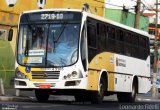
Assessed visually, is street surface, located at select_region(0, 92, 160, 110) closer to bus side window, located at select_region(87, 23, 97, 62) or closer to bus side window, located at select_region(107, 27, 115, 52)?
bus side window, located at select_region(87, 23, 97, 62)

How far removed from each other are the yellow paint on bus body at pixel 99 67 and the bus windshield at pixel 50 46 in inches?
43.3

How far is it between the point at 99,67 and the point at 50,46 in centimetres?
239

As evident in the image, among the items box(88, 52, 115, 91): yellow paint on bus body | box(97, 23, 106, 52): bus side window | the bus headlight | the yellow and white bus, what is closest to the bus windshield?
the yellow and white bus

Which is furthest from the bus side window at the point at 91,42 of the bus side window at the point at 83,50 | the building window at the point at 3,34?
the building window at the point at 3,34

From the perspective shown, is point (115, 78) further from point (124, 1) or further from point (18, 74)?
point (124, 1)

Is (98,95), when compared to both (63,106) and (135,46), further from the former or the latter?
(135,46)

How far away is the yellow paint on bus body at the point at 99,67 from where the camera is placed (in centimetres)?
2094

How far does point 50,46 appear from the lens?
2056cm

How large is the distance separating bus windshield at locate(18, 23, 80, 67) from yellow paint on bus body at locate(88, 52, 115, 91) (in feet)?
3.61

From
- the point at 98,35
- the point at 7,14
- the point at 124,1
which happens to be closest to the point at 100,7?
the point at 7,14

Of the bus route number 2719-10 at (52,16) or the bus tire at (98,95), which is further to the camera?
the bus tire at (98,95)

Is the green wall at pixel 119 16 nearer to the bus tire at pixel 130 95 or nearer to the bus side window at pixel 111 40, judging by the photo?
the bus tire at pixel 130 95

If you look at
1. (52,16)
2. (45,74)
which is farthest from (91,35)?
(45,74)

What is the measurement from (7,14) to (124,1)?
4313 centimetres
